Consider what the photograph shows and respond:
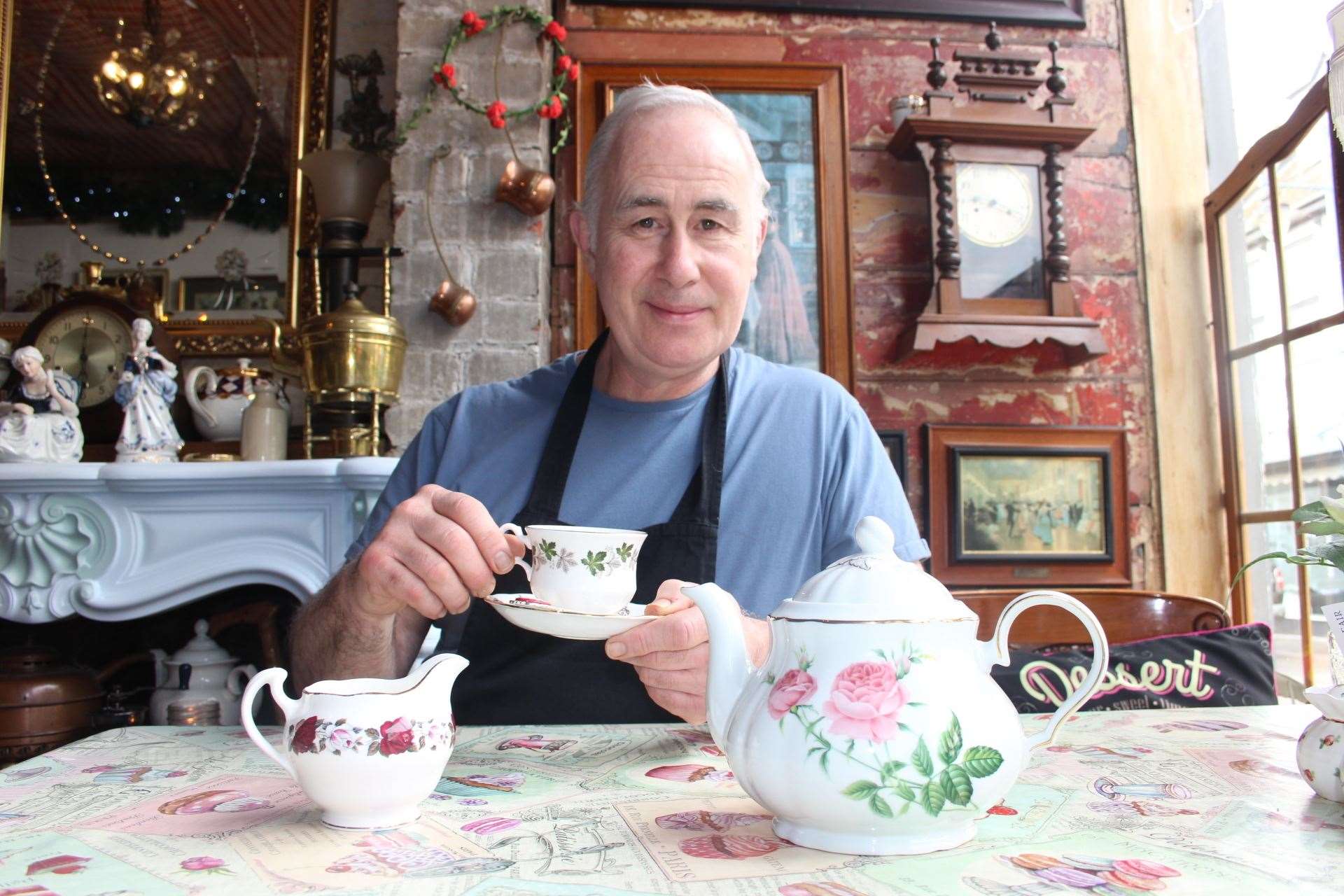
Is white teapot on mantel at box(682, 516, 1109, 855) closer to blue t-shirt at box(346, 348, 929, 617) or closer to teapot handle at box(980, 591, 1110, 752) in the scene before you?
teapot handle at box(980, 591, 1110, 752)

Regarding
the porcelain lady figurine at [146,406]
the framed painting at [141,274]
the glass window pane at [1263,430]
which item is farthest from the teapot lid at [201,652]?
the glass window pane at [1263,430]

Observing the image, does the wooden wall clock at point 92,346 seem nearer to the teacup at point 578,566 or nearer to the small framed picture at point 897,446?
the small framed picture at point 897,446

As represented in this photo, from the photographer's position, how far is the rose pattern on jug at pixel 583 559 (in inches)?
40.1

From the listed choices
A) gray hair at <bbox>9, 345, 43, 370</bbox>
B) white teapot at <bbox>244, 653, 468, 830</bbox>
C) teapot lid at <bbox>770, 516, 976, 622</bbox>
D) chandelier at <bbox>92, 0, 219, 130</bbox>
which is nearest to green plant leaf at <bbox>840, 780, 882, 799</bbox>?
teapot lid at <bbox>770, 516, 976, 622</bbox>

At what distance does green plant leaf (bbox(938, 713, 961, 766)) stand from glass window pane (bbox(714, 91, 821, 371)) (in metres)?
2.24

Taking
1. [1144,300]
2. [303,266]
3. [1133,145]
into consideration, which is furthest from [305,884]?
[1133,145]

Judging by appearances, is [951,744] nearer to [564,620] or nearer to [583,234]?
[564,620]

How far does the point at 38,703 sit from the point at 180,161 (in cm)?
159

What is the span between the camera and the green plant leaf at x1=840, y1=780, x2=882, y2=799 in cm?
60

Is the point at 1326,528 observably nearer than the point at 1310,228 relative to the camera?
Yes

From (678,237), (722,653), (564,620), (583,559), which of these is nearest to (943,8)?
(678,237)

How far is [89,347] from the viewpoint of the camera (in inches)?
110

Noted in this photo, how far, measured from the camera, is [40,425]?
2516mm

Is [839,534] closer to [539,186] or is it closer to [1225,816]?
[1225,816]
